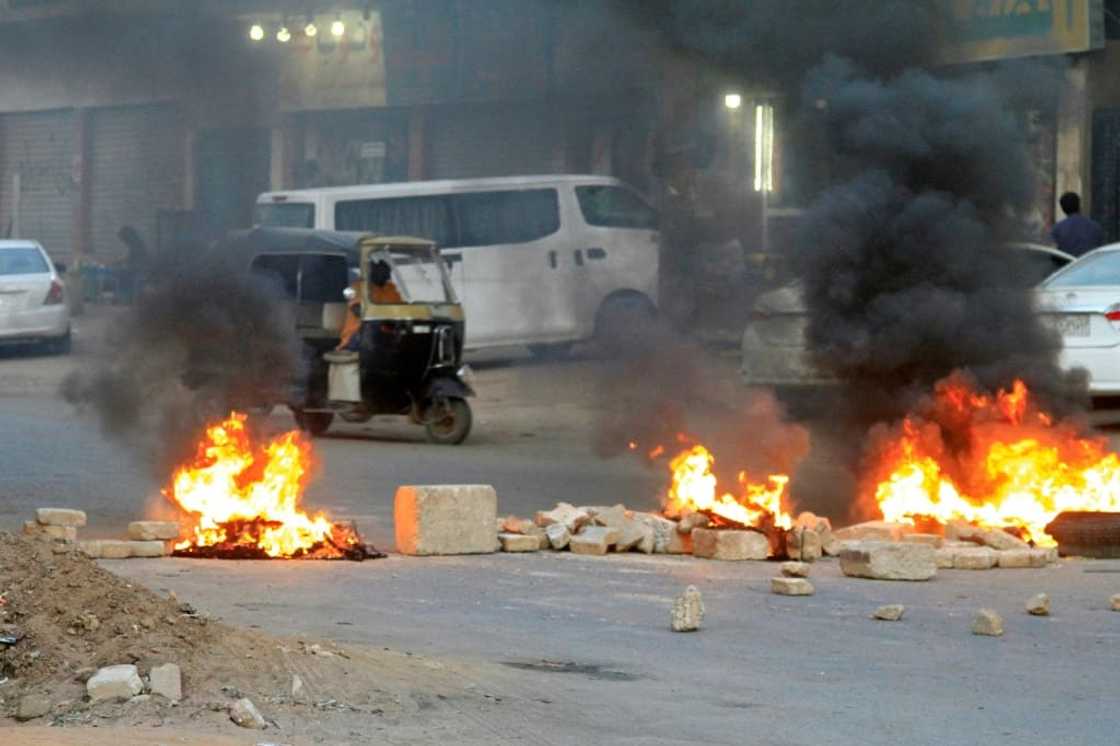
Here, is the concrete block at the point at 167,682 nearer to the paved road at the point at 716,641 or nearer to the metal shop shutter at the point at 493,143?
the paved road at the point at 716,641

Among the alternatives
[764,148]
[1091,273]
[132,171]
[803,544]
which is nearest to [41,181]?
[132,171]

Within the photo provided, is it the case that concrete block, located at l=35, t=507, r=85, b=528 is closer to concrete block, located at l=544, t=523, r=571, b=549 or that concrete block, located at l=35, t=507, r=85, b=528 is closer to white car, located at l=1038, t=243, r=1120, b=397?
concrete block, located at l=544, t=523, r=571, b=549

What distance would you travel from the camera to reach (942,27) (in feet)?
43.2

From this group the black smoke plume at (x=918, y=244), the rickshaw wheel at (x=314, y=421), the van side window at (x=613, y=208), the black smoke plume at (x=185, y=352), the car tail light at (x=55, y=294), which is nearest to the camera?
the black smoke plume at (x=918, y=244)

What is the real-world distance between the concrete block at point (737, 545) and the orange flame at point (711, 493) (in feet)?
1.92

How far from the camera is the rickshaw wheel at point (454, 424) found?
16250 mm

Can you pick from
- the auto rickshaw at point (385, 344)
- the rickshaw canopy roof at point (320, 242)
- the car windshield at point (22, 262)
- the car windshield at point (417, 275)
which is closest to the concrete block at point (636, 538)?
the auto rickshaw at point (385, 344)

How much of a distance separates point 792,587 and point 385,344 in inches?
280

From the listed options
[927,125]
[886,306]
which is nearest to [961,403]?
[886,306]

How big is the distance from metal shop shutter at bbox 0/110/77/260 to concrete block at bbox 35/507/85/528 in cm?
1894

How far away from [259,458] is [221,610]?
2.61 metres

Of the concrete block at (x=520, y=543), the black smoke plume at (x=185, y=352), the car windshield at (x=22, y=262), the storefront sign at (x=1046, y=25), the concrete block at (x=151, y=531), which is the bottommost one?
the concrete block at (x=520, y=543)

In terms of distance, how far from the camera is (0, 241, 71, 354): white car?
2516 centimetres

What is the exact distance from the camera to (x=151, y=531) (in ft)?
34.2
